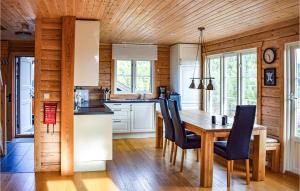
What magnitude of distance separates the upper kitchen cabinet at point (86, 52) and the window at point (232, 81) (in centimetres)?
278

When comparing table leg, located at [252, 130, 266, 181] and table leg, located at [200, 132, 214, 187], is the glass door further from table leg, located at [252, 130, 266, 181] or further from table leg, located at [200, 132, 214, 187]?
table leg, located at [200, 132, 214, 187]

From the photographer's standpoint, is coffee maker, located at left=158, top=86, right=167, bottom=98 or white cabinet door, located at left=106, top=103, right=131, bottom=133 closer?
white cabinet door, located at left=106, top=103, right=131, bottom=133

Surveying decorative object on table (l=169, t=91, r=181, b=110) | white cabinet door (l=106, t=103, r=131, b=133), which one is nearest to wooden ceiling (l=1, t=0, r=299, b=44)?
decorative object on table (l=169, t=91, r=181, b=110)

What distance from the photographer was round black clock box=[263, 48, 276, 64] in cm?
490

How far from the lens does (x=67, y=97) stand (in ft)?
14.7

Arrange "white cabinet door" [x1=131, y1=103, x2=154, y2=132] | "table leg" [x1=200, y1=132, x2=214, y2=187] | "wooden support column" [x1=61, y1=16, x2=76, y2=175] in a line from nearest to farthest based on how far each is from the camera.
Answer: "table leg" [x1=200, y1=132, x2=214, y2=187] < "wooden support column" [x1=61, y1=16, x2=76, y2=175] < "white cabinet door" [x1=131, y1=103, x2=154, y2=132]

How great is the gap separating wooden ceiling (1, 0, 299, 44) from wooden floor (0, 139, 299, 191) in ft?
7.36

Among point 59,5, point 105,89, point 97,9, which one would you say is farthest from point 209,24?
point 105,89

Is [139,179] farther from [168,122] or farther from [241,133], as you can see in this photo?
[241,133]

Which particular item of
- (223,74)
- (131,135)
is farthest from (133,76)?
(223,74)

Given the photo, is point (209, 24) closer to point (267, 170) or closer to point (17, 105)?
point (267, 170)

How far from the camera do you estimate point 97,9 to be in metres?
3.98

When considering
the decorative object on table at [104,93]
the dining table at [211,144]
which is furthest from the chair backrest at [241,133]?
the decorative object on table at [104,93]

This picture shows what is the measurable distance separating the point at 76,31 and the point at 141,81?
343 cm
